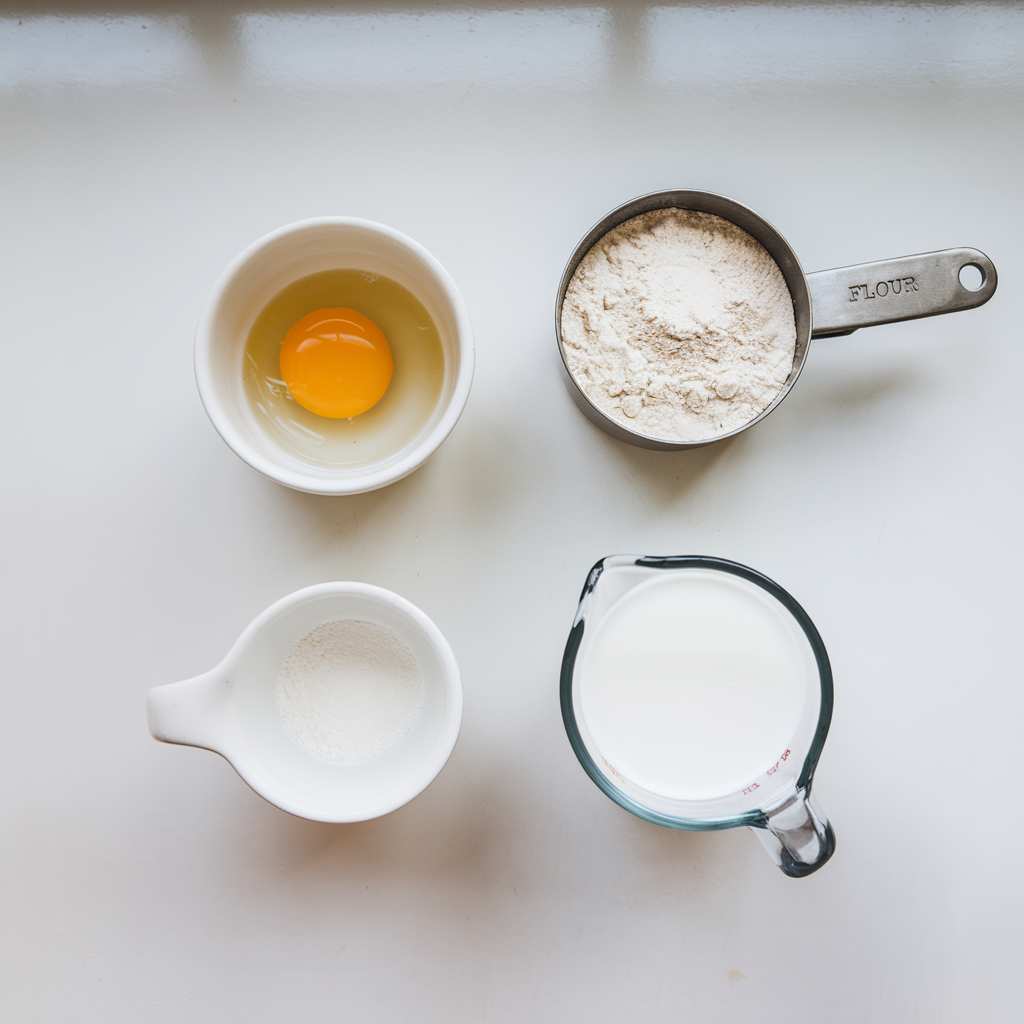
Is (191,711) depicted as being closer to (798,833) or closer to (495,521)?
(495,521)

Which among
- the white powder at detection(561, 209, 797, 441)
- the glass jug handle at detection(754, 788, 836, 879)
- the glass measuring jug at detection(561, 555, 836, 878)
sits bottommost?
the glass jug handle at detection(754, 788, 836, 879)

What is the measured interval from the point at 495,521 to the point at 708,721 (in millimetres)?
339

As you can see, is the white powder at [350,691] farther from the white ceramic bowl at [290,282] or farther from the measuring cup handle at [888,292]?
the measuring cup handle at [888,292]

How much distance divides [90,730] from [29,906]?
237mm

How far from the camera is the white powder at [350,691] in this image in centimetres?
76

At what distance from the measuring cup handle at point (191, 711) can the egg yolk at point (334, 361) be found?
0.33 m

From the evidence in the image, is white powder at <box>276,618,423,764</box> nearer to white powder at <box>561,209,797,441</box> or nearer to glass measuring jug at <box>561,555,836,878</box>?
glass measuring jug at <box>561,555,836,878</box>

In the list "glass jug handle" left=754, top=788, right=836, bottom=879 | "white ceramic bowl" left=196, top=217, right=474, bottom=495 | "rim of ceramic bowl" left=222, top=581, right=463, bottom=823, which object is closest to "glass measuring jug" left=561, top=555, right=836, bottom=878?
"glass jug handle" left=754, top=788, right=836, bottom=879

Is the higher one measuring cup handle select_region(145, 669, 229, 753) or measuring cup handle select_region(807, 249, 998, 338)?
measuring cup handle select_region(807, 249, 998, 338)

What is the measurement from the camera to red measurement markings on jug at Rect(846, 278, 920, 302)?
2.46ft

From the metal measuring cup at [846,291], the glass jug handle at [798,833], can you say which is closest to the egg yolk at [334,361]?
the metal measuring cup at [846,291]

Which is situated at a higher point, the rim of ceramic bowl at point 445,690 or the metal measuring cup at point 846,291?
the metal measuring cup at point 846,291

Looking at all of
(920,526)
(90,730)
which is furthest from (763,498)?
(90,730)

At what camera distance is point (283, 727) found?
76 cm
